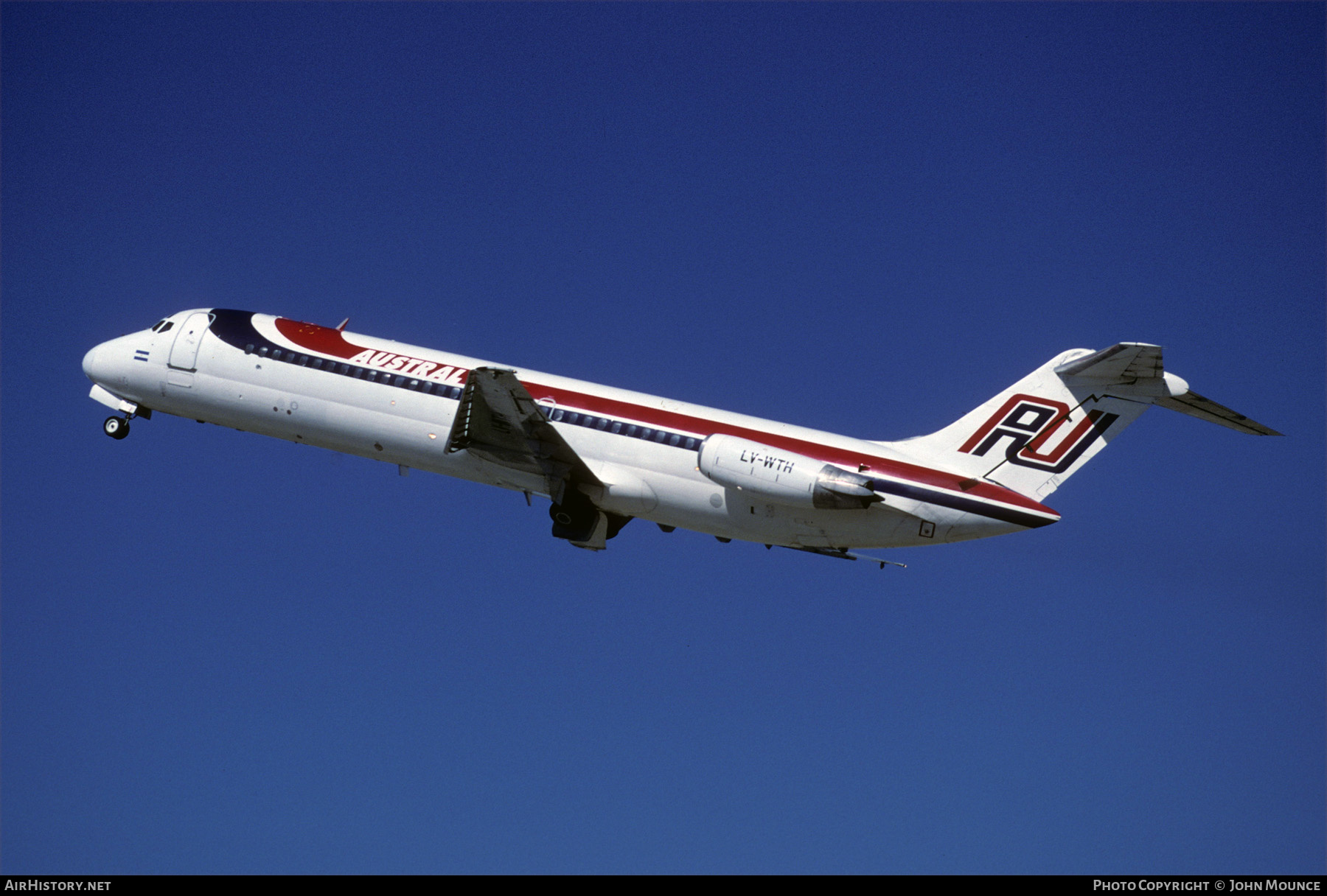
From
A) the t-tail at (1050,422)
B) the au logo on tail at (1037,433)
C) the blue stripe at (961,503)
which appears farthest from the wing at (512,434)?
the au logo on tail at (1037,433)

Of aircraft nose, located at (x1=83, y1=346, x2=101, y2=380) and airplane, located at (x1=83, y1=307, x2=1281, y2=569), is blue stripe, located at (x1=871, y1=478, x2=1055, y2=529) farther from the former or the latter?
aircraft nose, located at (x1=83, y1=346, x2=101, y2=380)

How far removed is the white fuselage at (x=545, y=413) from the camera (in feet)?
95.5

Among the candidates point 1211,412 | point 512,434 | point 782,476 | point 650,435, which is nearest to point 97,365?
point 512,434

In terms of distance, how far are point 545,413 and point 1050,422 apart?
36.6 ft

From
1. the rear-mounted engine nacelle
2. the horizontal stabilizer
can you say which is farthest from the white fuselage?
the horizontal stabilizer

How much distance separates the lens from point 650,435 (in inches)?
1219

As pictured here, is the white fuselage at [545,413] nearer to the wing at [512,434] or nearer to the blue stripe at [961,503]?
the blue stripe at [961,503]

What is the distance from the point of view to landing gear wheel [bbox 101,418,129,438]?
120 ft

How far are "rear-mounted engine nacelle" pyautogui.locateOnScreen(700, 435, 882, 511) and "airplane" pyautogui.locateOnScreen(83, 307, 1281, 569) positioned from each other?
0.04m

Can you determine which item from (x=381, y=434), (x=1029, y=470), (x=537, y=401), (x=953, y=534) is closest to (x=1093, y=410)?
(x=1029, y=470)

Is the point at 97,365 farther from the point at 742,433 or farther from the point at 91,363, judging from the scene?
the point at 742,433

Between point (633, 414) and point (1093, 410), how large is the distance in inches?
391
